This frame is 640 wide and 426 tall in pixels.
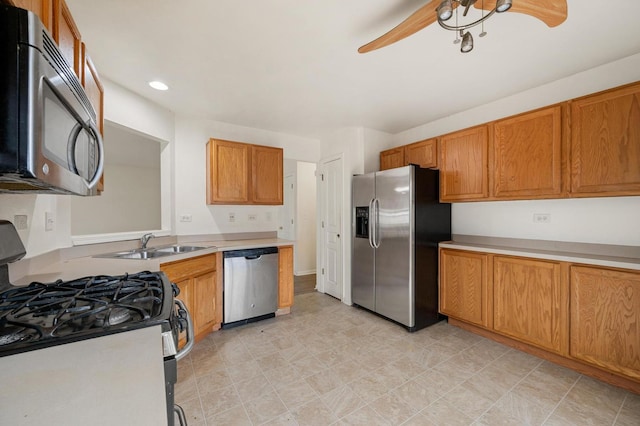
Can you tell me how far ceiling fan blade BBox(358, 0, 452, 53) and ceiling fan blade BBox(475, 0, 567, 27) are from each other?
211mm

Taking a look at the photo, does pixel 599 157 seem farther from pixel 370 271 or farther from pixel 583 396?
pixel 370 271

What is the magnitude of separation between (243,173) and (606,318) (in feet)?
11.5

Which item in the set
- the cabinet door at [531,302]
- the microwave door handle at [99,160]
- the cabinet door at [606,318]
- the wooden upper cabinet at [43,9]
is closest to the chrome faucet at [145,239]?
the microwave door handle at [99,160]

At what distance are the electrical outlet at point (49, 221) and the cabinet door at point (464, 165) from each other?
340 cm

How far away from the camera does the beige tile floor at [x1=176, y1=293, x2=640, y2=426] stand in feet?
5.42

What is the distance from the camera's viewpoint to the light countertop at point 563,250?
1964 millimetres

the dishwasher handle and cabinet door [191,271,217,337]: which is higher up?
the dishwasher handle

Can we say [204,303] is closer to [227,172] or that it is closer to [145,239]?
[145,239]

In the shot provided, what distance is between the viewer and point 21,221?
1.41m

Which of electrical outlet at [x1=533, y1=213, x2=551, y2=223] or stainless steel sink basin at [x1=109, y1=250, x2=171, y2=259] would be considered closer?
stainless steel sink basin at [x1=109, y1=250, x2=171, y2=259]

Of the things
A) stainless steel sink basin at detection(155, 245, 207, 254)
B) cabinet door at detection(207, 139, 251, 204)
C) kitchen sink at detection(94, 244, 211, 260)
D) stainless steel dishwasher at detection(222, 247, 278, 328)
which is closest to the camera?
kitchen sink at detection(94, 244, 211, 260)

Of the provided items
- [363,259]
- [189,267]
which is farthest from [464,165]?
[189,267]

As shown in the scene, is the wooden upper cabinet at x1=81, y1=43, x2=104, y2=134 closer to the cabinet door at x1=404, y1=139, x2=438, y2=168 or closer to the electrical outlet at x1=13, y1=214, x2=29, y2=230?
the electrical outlet at x1=13, y1=214, x2=29, y2=230

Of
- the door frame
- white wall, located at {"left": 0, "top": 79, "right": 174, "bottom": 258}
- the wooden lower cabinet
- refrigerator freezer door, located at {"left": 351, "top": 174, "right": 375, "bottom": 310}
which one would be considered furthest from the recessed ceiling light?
refrigerator freezer door, located at {"left": 351, "top": 174, "right": 375, "bottom": 310}
